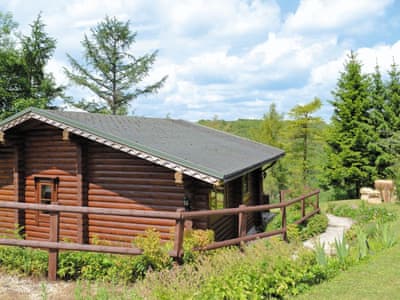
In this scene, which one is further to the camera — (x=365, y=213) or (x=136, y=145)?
(x=365, y=213)

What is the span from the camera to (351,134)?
24500 millimetres

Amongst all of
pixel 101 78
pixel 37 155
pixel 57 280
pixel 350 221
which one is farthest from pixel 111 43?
pixel 57 280

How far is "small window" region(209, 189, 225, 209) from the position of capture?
1026 cm

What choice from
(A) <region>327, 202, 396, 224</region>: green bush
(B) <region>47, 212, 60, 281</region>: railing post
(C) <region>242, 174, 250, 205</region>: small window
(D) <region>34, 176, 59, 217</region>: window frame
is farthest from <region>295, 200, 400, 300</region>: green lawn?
(D) <region>34, 176, 59, 217</region>: window frame

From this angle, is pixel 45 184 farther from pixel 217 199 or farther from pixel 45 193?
pixel 217 199

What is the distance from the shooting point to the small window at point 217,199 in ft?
33.7

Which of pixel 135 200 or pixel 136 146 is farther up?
pixel 136 146

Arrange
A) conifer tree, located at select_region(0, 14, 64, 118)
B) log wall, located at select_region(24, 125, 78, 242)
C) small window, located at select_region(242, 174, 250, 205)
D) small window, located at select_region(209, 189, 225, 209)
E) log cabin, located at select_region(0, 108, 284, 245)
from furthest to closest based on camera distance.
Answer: conifer tree, located at select_region(0, 14, 64, 118), small window, located at select_region(242, 174, 250, 205), log wall, located at select_region(24, 125, 78, 242), small window, located at select_region(209, 189, 225, 209), log cabin, located at select_region(0, 108, 284, 245)

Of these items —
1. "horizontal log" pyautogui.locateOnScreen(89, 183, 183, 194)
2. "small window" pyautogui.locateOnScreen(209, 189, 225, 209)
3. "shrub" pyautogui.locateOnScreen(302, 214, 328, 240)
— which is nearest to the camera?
"horizontal log" pyautogui.locateOnScreen(89, 183, 183, 194)

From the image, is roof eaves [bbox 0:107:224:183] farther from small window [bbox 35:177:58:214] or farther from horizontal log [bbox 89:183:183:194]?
small window [bbox 35:177:58:214]

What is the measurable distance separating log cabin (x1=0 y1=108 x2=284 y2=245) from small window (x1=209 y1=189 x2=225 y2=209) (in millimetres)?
28

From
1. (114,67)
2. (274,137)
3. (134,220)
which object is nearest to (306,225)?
(134,220)

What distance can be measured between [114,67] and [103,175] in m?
24.3

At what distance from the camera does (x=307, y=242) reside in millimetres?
10938
